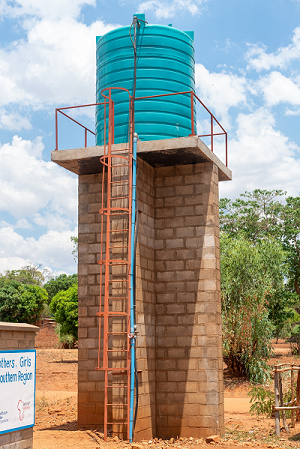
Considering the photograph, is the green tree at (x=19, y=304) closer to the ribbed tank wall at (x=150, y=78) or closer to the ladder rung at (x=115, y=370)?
the ribbed tank wall at (x=150, y=78)

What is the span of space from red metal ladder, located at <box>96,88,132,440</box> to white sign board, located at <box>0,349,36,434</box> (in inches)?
80.6

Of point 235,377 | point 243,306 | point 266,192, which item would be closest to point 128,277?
point 243,306

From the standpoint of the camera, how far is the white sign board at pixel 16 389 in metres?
6.57

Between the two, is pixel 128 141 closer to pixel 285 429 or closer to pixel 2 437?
pixel 2 437

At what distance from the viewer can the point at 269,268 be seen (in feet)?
76.1

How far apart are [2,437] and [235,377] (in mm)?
15899

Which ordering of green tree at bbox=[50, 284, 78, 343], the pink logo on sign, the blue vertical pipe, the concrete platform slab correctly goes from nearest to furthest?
the pink logo on sign, the blue vertical pipe, the concrete platform slab, green tree at bbox=[50, 284, 78, 343]

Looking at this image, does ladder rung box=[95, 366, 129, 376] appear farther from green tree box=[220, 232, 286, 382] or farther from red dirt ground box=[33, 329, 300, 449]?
green tree box=[220, 232, 286, 382]

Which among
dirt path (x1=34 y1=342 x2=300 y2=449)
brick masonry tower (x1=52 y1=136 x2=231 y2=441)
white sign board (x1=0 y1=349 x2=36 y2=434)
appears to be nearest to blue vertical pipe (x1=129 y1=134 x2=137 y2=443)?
brick masonry tower (x1=52 y1=136 x2=231 y2=441)

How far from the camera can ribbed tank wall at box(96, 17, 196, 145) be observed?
34.8 feet

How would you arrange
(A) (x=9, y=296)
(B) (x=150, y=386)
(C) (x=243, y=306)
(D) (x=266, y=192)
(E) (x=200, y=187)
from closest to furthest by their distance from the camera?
(B) (x=150, y=386) → (E) (x=200, y=187) → (C) (x=243, y=306) → (D) (x=266, y=192) → (A) (x=9, y=296)

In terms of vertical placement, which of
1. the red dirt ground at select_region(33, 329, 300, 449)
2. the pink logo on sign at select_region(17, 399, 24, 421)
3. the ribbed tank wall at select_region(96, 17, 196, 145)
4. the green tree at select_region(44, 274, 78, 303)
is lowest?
the red dirt ground at select_region(33, 329, 300, 449)

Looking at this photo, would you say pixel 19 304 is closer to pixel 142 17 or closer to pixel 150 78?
pixel 150 78

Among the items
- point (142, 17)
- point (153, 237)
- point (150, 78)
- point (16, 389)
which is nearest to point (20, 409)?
point (16, 389)
